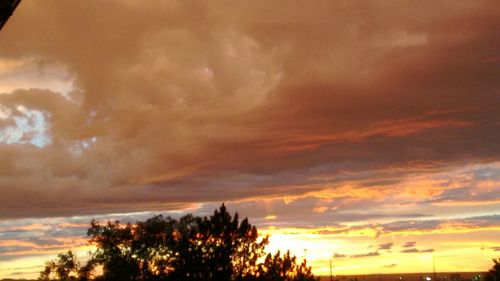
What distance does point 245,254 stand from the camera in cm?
7706

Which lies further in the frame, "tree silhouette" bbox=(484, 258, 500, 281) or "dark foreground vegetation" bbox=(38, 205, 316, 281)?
"tree silhouette" bbox=(484, 258, 500, 281)

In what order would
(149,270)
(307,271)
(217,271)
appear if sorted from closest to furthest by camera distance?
(217,271)
(149,270)
(307,271)

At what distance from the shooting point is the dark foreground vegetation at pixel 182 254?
241 feet

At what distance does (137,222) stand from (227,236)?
17.5 meters

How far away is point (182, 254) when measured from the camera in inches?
2938

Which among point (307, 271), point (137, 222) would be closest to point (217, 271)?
point (137, 222)

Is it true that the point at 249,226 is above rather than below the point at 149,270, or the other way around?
above

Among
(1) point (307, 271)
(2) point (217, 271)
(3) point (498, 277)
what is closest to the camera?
(2) point (217, 271)

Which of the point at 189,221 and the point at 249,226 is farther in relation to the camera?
the point at 189,221

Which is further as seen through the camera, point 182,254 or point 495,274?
point 495,274

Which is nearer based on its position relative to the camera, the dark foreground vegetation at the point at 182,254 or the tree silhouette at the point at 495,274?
the dark foreground vegetation at the point at 182,254

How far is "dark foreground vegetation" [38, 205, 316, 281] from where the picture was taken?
2891 inches

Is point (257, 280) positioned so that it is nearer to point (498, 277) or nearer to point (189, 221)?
point (189, 221)

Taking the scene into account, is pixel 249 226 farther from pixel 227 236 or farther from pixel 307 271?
pixel 307 271
